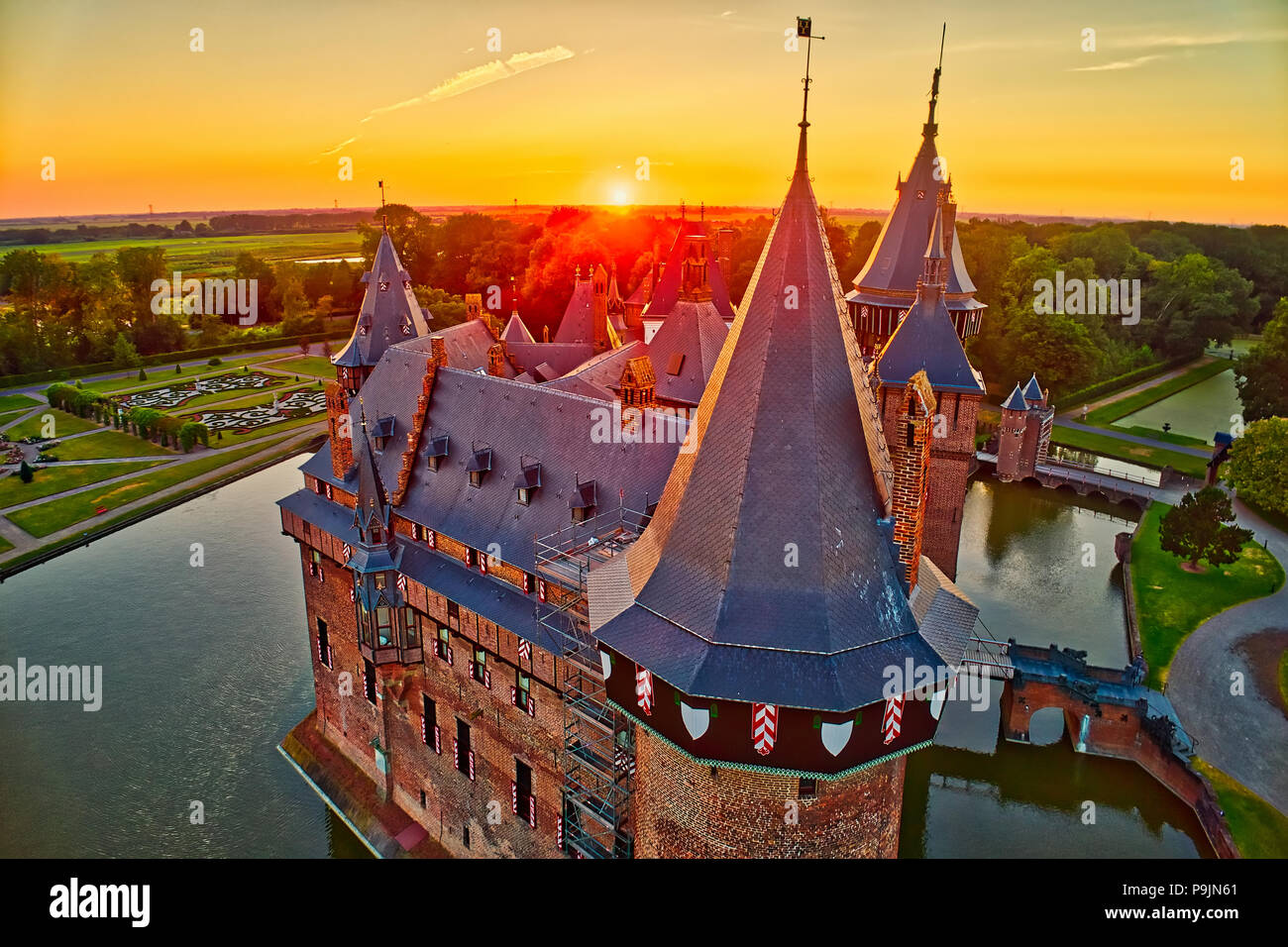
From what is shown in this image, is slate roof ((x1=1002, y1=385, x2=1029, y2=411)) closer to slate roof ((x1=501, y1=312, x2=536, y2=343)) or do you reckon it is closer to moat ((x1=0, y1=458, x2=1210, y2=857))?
moat ((x1=0, y1=458, x2=1210, y2=857))

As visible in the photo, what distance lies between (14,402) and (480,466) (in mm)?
81856

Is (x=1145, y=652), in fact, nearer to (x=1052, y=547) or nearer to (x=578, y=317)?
(x=1052, y=547)

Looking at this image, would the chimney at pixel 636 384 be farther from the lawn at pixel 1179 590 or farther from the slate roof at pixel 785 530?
the lawn at pixel 1179 590

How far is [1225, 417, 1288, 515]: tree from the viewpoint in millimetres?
43500

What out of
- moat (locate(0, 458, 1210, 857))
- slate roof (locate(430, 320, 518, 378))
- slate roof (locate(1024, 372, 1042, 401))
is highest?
slate roof (locate(430, 320, 518, 378))

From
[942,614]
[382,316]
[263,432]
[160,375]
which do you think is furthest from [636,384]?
[160,375]

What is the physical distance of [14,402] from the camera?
83.8 metres

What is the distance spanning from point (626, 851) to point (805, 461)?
11117 mm

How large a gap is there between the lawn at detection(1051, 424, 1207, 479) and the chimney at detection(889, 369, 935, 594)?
177 ft

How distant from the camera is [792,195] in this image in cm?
1576

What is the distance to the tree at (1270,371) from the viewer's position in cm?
5806

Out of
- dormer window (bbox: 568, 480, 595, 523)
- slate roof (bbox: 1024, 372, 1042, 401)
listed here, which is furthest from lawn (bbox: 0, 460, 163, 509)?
slate roof (bbox: 1024, 372, 1042, 401)

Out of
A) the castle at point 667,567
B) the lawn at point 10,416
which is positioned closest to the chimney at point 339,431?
the castle at point 667,567
